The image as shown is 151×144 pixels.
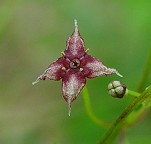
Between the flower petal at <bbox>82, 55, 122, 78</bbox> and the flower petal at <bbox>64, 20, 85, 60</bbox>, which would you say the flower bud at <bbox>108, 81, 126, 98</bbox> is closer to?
the flower petal at <bbox>82, 55, 122, 78</bbox>

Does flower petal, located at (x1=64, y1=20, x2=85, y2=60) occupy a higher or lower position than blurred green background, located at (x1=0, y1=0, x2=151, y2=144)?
higher

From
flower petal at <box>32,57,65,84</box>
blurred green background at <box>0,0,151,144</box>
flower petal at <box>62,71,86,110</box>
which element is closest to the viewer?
flower petal at <box>62,71,86,110</box>

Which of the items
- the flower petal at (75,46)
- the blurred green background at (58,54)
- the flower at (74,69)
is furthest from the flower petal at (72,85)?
the blurred green background at (58,54)

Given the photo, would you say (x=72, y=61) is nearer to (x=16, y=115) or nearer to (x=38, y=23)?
(x=16, y=115)

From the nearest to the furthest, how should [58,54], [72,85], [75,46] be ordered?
1. [72,85]
2. [75,46]
3. [58,54]

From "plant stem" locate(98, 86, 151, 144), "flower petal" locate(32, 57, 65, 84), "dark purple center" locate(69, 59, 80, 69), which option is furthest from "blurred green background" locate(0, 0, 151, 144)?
"flower petal" locate(32, 57, 65, 84)

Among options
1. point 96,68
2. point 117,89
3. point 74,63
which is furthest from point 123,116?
point 74,63

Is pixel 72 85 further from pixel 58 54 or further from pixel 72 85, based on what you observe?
pixel 58 54

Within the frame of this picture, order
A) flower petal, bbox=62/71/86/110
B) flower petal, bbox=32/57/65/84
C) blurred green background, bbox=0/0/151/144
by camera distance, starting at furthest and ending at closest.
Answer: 1. blurred green background, bbox=0/0/151/144
2. flower petal, bbox=32/57/65/84
3. flower petal, bbox=62/71/86/110

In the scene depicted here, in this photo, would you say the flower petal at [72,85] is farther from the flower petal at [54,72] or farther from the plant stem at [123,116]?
the plant stem at [123,116]

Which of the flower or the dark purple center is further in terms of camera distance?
the dark purple center
